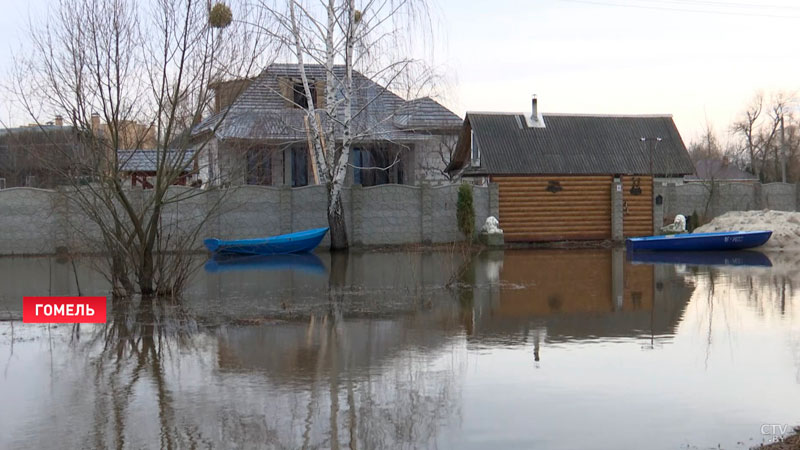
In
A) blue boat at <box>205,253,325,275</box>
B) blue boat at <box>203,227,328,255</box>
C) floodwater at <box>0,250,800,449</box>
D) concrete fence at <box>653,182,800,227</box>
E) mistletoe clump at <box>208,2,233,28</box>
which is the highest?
mistletoe clump at <box>208,2,233,28</box>

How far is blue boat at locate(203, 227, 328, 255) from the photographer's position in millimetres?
25016

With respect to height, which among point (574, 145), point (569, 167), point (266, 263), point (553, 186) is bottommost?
point (266, 263)

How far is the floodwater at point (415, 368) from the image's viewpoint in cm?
684

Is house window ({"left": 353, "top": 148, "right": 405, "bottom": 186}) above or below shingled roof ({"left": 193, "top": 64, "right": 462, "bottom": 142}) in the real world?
below

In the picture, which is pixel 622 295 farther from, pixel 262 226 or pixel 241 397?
pixel 262 226

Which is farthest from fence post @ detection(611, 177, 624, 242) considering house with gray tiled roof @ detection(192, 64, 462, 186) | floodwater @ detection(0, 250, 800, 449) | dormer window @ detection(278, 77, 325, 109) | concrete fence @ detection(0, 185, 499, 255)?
floodwater @ detection(0, 250, 800, 449)

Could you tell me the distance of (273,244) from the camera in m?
25.5

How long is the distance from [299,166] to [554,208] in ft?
35.1

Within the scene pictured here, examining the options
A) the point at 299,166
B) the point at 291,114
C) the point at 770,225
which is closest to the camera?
the point at 770,225

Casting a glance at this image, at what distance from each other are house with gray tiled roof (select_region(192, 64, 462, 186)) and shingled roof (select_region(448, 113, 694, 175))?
8.03 ft

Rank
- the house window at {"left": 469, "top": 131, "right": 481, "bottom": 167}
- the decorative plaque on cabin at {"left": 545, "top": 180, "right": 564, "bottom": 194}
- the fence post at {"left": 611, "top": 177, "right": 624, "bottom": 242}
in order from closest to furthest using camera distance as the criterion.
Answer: the decorative plaque on cabin at {"left": 545, "top": 180, "right": 564, "bottom": 194}
the fence post at {"left": 611, "top": 177, "right": 624, "bottom": 242}
the house window at {"left": 469, "top": 131, "right": 481, "bottom": 167}

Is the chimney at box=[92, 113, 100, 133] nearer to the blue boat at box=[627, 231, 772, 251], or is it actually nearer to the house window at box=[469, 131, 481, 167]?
the blue boat at box=[627, 231, 772, 251]

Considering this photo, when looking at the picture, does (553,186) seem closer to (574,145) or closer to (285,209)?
(574,145)

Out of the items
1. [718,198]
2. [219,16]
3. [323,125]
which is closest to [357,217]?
[323,125]
